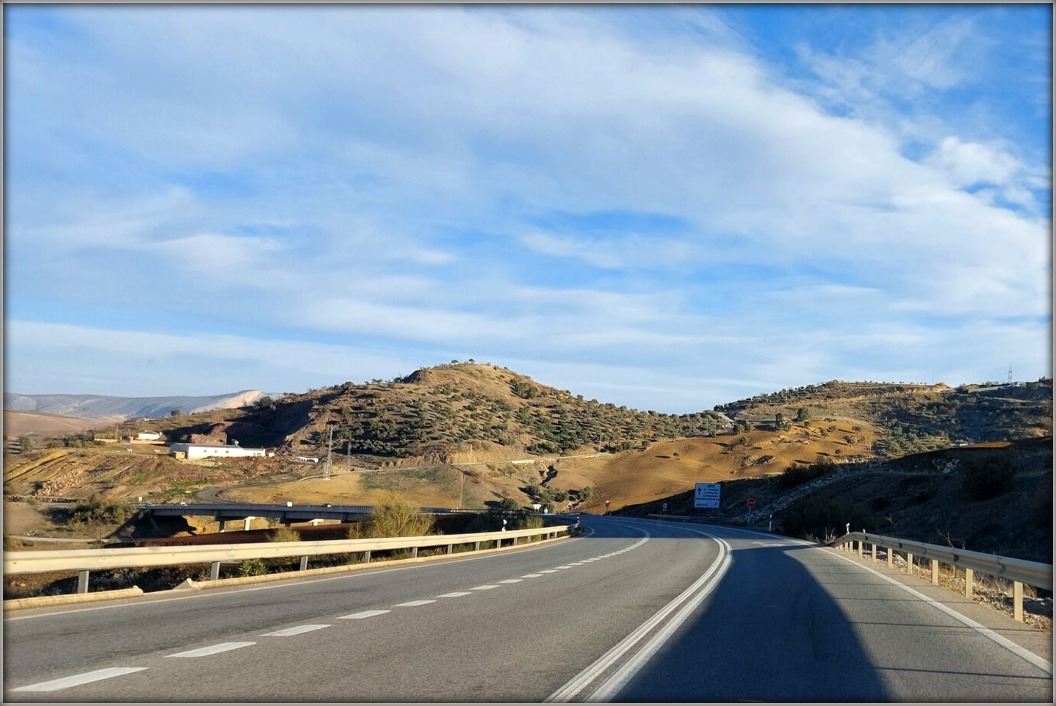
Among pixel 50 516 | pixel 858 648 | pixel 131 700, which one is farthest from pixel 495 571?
pixel 50 516

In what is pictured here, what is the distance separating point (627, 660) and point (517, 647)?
1.25m

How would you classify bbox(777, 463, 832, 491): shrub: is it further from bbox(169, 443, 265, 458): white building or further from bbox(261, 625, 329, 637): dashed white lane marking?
bbox(261, 625, 329, 637): dashed white lane marking

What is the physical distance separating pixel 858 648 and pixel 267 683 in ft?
20.8

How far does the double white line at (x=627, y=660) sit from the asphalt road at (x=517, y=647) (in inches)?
1.2

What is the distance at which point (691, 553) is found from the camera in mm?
29906

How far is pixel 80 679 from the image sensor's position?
748 cm

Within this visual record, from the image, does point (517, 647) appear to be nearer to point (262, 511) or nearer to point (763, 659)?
point (763, 659)

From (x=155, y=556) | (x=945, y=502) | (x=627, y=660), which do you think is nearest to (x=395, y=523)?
(x=155, y=556)

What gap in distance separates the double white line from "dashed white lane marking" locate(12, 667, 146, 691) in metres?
3.59

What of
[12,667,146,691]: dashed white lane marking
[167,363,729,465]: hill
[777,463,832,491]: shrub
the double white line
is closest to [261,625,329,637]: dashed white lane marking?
[12,667,146,691]: dashed white lane marking

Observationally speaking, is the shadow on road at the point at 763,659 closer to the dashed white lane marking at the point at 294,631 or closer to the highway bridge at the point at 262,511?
the dashed white lane marking at the point at 294,631

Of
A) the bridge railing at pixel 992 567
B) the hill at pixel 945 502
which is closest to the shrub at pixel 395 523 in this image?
the bridge railing at pixel 992 567

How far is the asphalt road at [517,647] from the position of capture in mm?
7645

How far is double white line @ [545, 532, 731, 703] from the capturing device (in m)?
7.60
